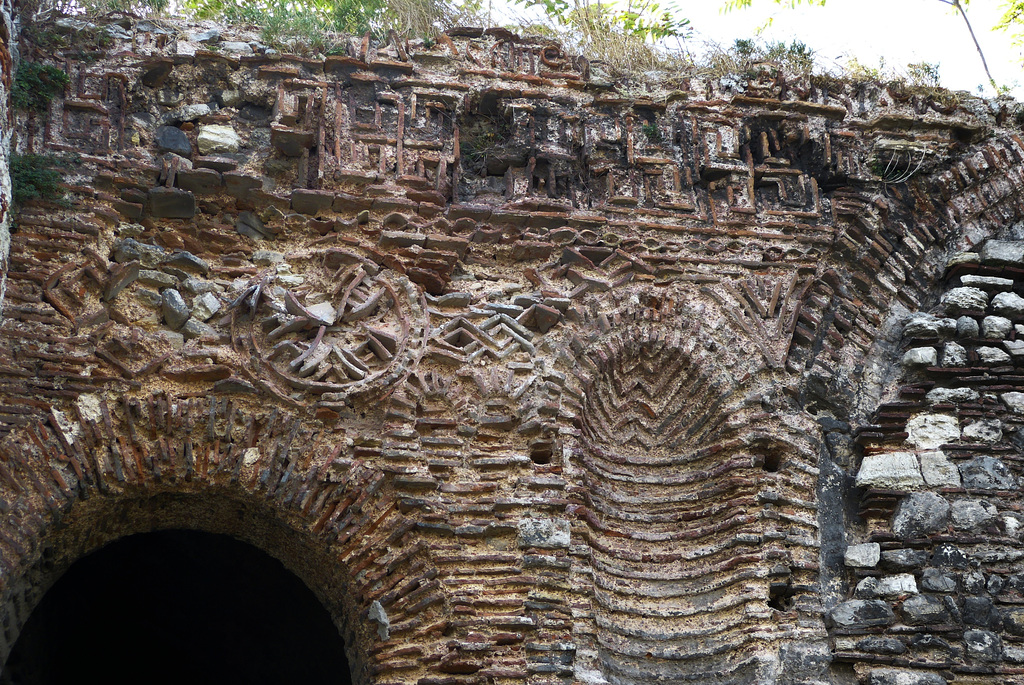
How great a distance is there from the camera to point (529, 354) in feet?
21.0

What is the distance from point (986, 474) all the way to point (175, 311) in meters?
4.22

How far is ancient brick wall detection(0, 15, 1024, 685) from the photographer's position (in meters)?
5.79

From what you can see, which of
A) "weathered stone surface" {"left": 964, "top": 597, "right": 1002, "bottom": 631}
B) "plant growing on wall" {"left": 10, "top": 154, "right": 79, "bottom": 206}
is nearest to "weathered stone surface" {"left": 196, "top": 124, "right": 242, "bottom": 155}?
"plant growing on wall" {"left": 10, "top": 154, "right": 79, "bottom": 206}

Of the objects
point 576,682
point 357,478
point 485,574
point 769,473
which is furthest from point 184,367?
point 769,473

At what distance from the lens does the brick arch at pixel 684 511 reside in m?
5.96

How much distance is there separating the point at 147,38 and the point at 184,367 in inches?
84.2

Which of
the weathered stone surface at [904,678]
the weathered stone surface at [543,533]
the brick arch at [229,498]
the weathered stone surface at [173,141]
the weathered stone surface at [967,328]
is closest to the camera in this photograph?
the brick arch at [229,498]

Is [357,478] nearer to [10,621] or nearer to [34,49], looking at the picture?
[10,621]

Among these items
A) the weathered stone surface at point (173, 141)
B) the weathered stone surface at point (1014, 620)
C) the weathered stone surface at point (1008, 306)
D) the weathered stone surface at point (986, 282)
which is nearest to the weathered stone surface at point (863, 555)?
the weathered stone surface at point (1014, 620)

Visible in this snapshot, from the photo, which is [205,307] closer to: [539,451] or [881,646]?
[539,451]

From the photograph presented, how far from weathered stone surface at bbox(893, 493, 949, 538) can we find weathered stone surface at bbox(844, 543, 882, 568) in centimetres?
16

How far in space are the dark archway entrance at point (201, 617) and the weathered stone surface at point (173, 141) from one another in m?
2.87

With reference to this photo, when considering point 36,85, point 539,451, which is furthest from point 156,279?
point 539,451

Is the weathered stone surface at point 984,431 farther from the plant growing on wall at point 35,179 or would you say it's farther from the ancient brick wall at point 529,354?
the plant growing on wall at point 35,179
